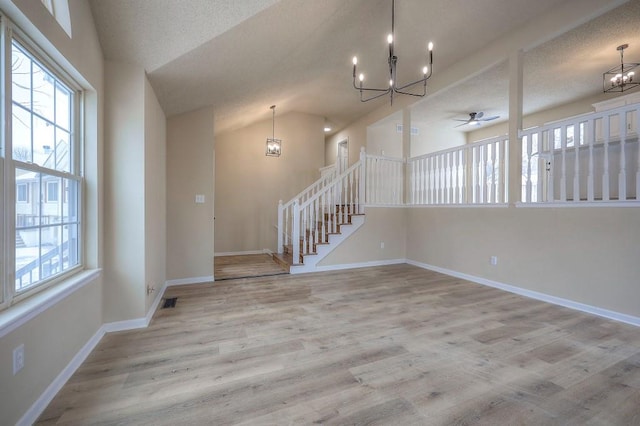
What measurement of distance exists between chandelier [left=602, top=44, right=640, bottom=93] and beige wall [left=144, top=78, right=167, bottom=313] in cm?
608

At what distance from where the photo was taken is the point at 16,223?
1483mm

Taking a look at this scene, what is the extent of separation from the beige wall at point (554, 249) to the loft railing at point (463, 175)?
0.24 m

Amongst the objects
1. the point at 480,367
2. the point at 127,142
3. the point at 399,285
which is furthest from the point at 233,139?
the point at 480,367

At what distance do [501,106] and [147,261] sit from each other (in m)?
7.63

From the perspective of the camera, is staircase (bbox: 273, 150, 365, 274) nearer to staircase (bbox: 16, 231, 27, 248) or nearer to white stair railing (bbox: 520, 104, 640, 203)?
white stair railing (bbox: 520, 104, 640, 203)

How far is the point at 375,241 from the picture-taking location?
17.5ft

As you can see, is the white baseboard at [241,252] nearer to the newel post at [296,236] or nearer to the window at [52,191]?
the newel post at [296,236]

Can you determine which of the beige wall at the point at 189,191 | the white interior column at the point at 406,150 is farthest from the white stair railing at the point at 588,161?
the beige wall at the point at 189,191

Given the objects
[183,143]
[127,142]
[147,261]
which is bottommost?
[147,261]

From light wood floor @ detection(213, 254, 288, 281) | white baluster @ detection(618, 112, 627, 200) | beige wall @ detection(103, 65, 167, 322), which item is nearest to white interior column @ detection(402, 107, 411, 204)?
light wood floor @ detection(213, 254, 288, 281)

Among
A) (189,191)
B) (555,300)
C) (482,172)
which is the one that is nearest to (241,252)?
(189,191)

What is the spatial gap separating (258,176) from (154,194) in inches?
148

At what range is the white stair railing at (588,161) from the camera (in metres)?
2.74

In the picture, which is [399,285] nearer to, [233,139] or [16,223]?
[16,223]
